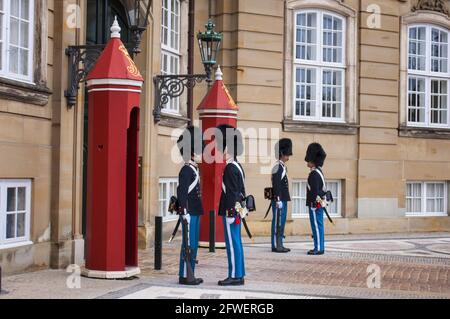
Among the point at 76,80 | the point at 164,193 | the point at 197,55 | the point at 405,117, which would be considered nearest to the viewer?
the point at 76,80

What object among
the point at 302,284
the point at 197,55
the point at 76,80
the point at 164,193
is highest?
the point at 197,55

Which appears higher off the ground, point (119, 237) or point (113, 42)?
point (113, 42)

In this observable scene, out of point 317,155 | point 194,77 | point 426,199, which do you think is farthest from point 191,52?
point 426,199

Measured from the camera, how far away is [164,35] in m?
16.2

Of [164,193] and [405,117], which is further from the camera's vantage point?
[405,117]

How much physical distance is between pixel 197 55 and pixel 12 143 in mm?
7810

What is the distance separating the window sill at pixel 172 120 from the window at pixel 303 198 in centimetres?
335

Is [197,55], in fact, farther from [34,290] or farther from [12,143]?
[34,290]

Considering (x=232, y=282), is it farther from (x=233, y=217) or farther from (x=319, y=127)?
(x=319, y=127)

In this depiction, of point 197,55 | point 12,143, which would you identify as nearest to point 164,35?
point 197,55

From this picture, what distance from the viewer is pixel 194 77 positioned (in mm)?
14195

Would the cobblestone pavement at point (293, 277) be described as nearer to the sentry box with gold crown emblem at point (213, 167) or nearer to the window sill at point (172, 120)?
the sentry box with gold crown emblem at point (213, 167)

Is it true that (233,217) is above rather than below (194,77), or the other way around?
below

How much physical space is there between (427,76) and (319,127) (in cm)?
389
